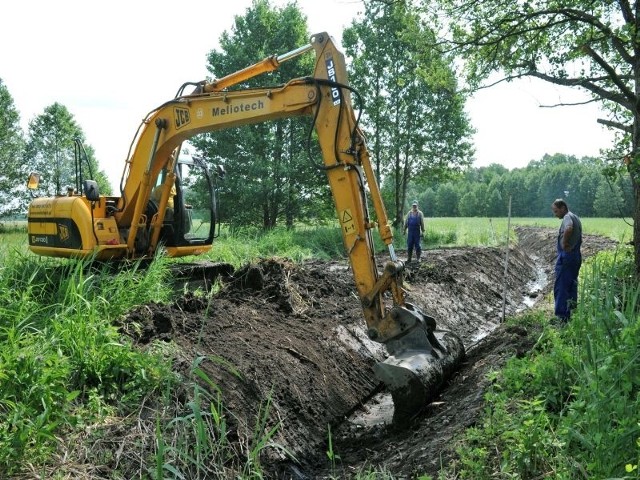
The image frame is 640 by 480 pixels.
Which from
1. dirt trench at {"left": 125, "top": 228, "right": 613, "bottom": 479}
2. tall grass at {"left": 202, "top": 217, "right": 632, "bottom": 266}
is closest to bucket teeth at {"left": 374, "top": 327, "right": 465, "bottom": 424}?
dirt trench at {"left": 125, "top": 228, "right": 613, "bottom": 479}

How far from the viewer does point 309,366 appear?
6.17m

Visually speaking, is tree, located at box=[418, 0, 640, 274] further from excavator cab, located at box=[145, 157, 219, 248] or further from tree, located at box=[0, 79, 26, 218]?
tree, located at box=[0, 79, 26, 218]

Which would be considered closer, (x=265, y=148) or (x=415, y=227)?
(x=415, y=227)

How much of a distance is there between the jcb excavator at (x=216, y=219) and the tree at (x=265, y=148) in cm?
1385

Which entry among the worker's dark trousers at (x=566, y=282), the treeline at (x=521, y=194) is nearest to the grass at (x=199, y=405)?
the worker's dark trousers at (x=566, y=282)

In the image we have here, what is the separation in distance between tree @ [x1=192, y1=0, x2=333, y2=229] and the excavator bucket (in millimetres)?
16999

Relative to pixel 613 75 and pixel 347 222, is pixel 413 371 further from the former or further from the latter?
pixel 613 75

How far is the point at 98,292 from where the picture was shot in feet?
20.1

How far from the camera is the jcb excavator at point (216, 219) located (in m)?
5.50

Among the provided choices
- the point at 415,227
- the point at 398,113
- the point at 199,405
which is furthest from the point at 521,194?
the point at 199,405

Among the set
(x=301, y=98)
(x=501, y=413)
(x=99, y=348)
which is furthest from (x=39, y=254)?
(x=501, y=413)

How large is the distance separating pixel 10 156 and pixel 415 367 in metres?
37.2

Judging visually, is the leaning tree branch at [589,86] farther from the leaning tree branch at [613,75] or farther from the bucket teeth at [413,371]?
the bucket teeth at [413,371]

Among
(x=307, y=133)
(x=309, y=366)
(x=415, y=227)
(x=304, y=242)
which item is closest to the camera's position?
(x=309, y=366)
